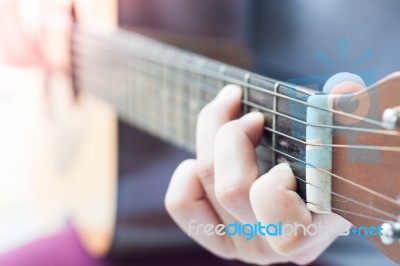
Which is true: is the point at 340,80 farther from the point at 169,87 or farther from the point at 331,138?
the point at 169,87

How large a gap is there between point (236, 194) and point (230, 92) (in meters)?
0.05

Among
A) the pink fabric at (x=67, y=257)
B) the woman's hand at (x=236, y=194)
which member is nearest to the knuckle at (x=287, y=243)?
the woman's hand at (x=236, y=194)

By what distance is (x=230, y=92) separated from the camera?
0.94 feet

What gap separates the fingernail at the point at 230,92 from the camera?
28 cm

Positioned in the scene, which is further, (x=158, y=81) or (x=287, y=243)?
(x=158, y=81)

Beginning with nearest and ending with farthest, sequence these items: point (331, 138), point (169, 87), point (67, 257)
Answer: point (331, 138) < point (169, 87) < point (67, 257)

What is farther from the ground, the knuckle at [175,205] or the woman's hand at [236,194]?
the woman's hand at [236,194]

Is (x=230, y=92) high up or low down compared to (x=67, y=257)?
up

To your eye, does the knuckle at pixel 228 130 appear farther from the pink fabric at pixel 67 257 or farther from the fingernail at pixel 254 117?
the pink fabric at pixel 67 257

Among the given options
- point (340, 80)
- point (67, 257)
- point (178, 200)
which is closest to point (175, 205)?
point (178, 200)

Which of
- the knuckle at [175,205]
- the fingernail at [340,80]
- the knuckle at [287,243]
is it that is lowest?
the knuckle at [175,205]

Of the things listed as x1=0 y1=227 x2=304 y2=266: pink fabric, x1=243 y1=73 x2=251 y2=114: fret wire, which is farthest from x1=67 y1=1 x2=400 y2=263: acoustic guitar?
x1=0 y1=227 x2=304 y2=266: pink fabric

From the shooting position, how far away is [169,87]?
361mm

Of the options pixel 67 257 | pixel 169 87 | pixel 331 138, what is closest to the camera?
pixel 331 138
